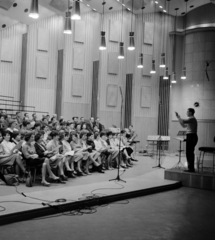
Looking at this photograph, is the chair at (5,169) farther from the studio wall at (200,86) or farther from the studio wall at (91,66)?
the studio wall at (200,86)

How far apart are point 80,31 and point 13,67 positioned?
3490mm

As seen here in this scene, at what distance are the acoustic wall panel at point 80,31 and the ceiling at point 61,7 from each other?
2.03 ft

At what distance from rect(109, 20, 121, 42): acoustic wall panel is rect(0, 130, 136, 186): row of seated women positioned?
22.0ft

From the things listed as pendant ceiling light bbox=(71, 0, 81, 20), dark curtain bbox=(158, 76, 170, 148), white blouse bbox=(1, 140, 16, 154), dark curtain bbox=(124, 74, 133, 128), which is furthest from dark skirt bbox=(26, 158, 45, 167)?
dark curtain bbox=(158, 76, 170, 148)

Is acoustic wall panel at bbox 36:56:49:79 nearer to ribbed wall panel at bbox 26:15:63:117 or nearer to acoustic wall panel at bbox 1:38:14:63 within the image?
ribbed wall panel at bbox 26:15:63:117

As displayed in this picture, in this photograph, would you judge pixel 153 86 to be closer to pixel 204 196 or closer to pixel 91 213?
pixel 204 196

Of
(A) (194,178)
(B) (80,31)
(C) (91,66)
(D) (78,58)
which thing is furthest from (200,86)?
(A) (194,178)

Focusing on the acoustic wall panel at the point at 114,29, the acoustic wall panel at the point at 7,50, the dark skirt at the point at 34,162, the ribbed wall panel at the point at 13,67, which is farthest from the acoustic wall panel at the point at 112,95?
the dark skirt at the point at 34,162

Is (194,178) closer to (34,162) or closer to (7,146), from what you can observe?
(34,162)

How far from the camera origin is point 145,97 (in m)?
15.1

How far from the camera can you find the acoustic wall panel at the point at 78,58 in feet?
47.5

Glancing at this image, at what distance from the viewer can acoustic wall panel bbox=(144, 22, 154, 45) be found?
592 inches

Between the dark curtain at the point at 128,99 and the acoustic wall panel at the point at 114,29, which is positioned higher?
the acoustic wall panel at the point at 114,29

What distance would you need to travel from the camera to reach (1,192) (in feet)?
18.2
